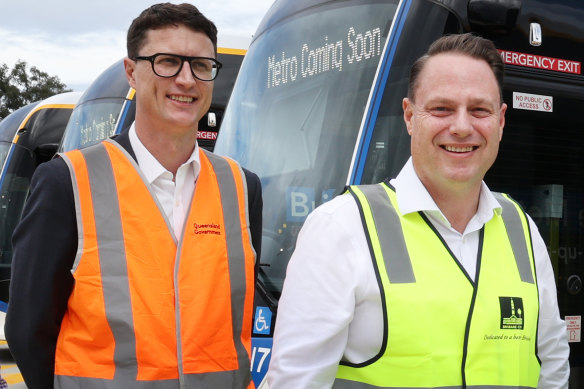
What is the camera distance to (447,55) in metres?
2.04

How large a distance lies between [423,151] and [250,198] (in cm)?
74

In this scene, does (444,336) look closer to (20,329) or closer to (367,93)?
(20,329)

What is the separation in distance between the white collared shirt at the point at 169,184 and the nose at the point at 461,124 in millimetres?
844

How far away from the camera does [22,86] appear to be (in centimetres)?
4647

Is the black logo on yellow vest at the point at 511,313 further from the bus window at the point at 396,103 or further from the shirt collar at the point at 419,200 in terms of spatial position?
the bus window at the point at 396,103

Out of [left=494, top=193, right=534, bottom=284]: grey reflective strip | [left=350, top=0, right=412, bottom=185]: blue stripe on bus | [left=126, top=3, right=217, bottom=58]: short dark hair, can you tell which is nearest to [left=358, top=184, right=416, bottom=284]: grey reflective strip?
[left=494, top=193, right=534, bottom=284]: grey reflective strip

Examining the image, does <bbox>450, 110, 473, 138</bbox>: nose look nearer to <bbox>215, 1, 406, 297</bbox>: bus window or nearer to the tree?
<bbox>215, 1, 406, 297</bbox>: bus window

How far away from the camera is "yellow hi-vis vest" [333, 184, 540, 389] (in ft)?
5.98

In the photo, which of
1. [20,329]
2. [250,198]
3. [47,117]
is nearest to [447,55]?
[250,198]

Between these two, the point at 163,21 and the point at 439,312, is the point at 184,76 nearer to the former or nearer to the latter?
the point at 163,21

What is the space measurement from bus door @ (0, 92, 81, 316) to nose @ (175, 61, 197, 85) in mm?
8610

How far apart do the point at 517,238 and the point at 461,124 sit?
0.41 m

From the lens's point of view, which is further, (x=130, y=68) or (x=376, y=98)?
(x=376, y=98)

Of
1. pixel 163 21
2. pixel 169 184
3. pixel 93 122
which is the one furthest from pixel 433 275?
pixel 93 122
